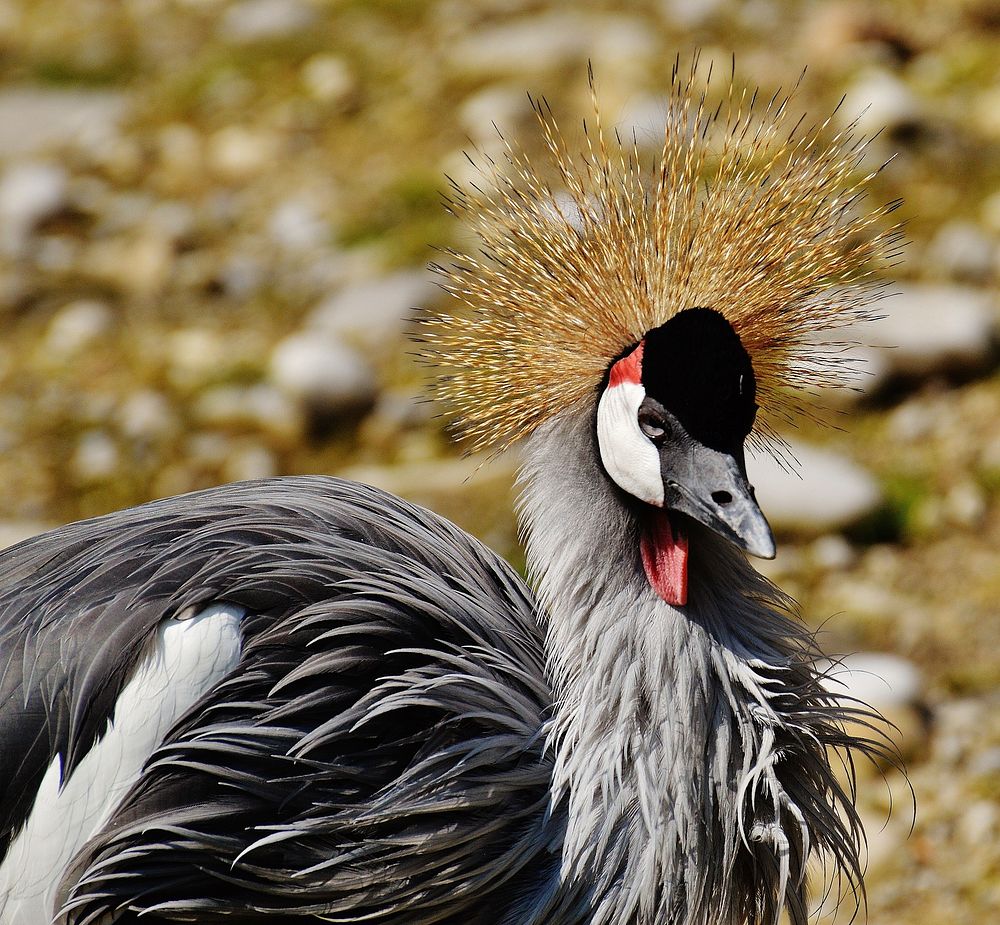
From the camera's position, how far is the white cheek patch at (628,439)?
160cm

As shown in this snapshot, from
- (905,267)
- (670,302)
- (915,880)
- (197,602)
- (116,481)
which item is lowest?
(915,880)

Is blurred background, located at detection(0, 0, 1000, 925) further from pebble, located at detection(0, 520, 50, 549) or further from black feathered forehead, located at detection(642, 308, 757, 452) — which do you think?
black feathered forehead, located at detection(642, 308, 757, 452)

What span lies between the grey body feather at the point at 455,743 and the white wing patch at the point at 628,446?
0.14 ft

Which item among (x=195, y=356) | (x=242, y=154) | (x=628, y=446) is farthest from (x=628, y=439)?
(x=242, y=154)

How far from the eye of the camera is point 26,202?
14.1ft

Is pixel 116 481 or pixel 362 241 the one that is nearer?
pixel 116 481


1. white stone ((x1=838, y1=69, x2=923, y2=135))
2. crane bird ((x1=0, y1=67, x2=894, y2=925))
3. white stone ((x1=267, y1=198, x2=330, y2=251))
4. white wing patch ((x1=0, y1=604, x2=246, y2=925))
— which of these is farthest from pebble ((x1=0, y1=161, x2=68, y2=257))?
white wing patch ((x1=0, y1=604, x2=246, y2=925))

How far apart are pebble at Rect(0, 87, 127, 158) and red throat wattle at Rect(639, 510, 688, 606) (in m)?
3.48

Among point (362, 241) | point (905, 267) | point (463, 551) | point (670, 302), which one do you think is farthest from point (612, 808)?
point (362, 241)

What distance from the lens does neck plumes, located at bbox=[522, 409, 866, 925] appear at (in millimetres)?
1630

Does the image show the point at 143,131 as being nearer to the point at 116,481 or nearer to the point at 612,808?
the point at 116,481

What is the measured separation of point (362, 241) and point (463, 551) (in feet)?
7.30

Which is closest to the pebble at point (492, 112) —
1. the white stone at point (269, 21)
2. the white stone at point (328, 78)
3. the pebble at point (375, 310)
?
the white stone at point (328, 78)

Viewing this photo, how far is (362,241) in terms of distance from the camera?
159 inches
